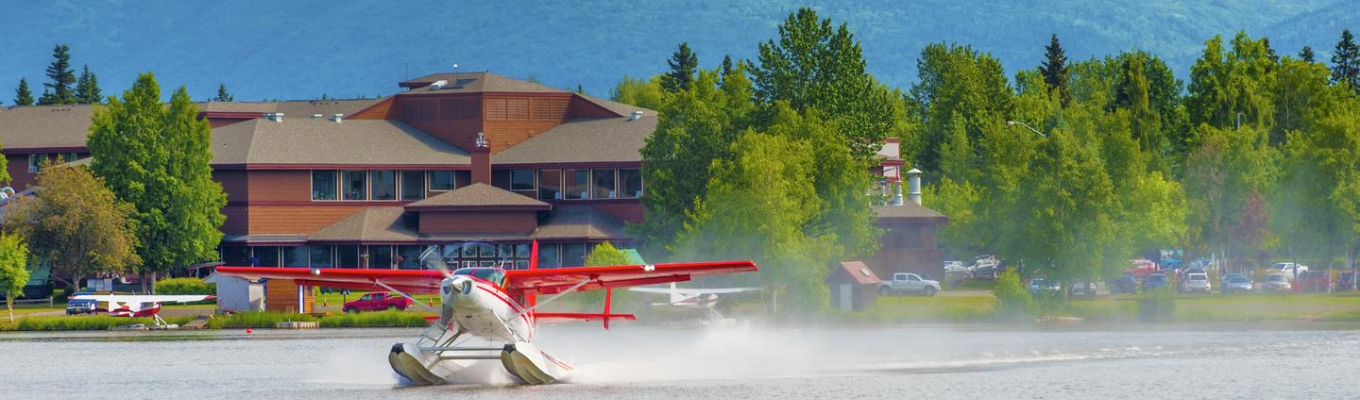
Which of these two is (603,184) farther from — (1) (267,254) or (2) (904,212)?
(1) (267,254)

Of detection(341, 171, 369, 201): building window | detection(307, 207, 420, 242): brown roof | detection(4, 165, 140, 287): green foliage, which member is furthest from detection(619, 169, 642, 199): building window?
detection(4, 165, 140, 287): green foliage

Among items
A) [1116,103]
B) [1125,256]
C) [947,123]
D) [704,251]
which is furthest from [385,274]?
[1116,103]

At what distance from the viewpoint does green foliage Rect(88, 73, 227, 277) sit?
9519 cm

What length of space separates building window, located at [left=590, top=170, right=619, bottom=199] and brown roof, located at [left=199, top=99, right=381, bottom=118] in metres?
31.0

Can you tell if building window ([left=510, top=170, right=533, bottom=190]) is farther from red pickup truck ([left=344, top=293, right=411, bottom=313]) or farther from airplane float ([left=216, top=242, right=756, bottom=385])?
airplane float ([left=216, top=242, right=756, bottom=385])

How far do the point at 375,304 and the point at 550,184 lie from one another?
24.3m

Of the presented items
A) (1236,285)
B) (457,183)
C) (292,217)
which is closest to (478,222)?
(457,183)

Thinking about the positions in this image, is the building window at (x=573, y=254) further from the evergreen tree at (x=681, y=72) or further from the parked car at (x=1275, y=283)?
the evergreen tree at (x=681, y=72)

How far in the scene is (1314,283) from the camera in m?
87.7

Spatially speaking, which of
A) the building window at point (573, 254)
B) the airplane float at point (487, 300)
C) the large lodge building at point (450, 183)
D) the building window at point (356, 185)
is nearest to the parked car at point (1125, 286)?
the large lodge building at point (450, 183)

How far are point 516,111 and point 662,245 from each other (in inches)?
1042

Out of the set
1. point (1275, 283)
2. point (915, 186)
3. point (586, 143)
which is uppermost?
point (586, 143)

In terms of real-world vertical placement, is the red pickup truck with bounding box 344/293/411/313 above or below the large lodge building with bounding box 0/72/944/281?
below

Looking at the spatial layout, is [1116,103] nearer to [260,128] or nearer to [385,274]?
[260,128]
